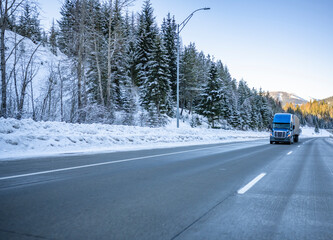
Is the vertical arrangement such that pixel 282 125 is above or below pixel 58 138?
above

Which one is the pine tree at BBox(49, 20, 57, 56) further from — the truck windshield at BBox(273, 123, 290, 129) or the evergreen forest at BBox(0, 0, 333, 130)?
the truck windshield at BBox(273, 123, 290, 129)

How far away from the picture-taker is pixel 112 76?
32125 mm

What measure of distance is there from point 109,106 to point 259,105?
252 ft

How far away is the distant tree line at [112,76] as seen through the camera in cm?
1898

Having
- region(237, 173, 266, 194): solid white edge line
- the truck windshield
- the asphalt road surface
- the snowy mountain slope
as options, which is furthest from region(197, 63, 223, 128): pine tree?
the asphalt road surface

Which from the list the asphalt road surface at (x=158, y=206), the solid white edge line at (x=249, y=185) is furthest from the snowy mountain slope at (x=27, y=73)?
the solid white edge line at (x=249, y=185)

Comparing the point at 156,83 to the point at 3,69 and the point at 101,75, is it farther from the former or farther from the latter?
the point at 3,69

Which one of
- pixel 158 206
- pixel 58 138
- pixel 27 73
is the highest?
pixel 27 73

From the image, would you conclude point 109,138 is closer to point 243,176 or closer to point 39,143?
point 39,143

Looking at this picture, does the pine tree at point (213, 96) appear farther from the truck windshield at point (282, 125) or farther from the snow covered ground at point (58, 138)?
the snow covered ground at point (58, 138)

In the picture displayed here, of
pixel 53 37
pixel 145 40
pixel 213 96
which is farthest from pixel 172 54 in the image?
pixel 53 37

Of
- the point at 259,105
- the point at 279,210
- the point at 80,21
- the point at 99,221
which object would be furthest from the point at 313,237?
the point at 259,105

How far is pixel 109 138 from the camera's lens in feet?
47.6

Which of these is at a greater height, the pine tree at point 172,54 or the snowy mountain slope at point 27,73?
the pine tree at point 172,54
